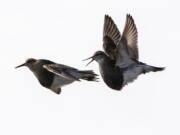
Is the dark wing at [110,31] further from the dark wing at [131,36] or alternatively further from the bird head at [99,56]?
the bird head at [99,56]

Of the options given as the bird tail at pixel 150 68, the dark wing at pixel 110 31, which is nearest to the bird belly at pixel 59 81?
Result: the dark wing at pixel 110 31

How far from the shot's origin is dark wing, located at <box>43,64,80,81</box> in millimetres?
28562

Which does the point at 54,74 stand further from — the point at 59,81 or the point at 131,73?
the point at 131,73

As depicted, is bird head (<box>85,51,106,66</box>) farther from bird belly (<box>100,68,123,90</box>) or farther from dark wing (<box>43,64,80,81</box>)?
dark wing (<box>43,64,80,81</box>)

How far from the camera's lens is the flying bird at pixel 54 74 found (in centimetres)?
2891

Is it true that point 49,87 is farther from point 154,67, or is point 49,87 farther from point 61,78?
point 154,67

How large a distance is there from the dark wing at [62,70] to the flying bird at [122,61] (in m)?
0.79

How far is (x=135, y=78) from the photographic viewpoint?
2942 cm

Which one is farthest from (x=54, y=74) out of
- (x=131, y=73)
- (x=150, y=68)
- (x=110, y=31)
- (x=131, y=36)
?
(x=150, y=68)

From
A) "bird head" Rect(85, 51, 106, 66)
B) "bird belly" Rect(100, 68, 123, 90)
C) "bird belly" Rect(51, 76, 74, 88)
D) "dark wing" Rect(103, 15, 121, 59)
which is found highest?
"dark wing" Rect(103, 15, 121, 59)

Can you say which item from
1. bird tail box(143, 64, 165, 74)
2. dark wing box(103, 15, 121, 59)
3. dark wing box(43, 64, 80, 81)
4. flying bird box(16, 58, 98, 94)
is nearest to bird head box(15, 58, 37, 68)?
flying bird box(16, 58, 98, 94)

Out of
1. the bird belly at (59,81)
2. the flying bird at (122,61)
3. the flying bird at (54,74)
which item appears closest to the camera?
the flying bird at (54,74)

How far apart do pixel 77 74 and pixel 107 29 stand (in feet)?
6.37

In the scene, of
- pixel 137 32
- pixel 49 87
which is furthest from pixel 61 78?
pixel 137 32
